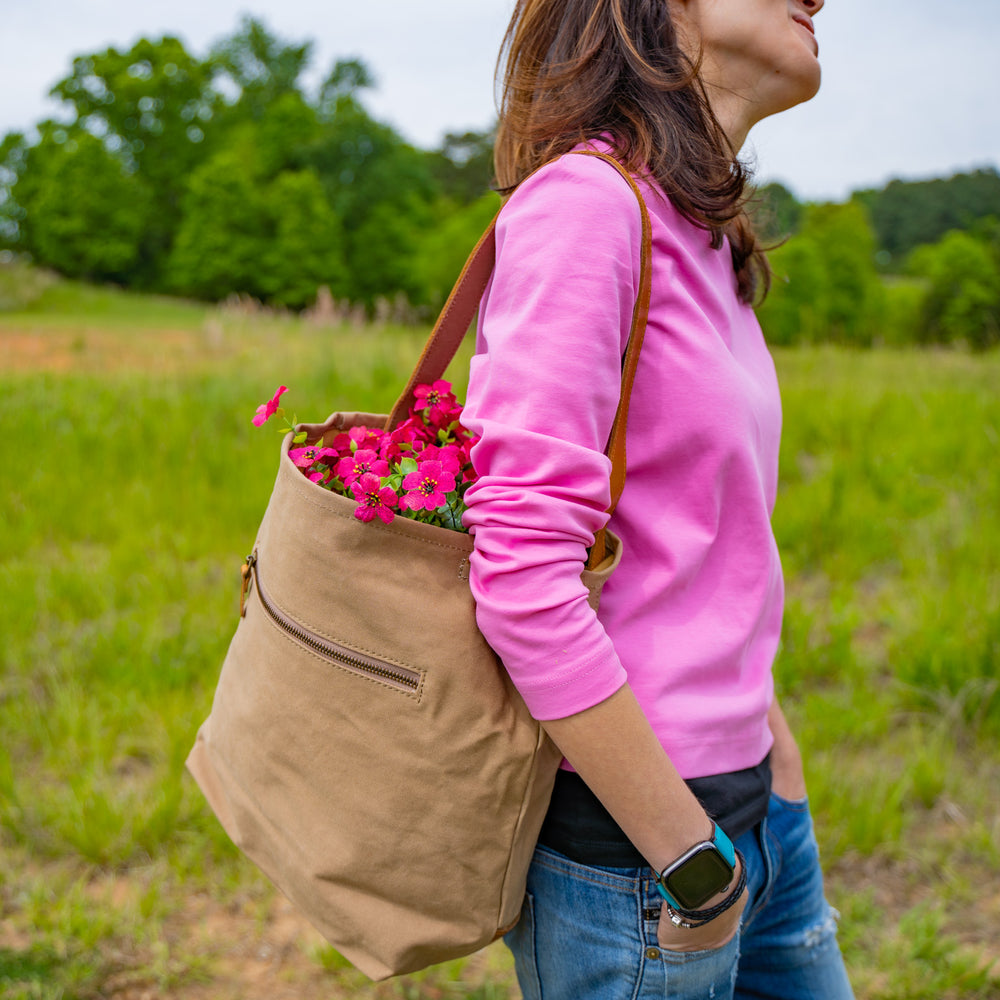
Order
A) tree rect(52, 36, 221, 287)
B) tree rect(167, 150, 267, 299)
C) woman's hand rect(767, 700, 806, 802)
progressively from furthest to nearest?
tree rect(52, 36, 221, 287) → tree rect(167, 150, 267, 299) → woman's hand rect(767, 700, 806, 802)

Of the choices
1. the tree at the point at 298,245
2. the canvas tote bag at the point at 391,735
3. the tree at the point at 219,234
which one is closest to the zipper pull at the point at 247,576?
the canvas tote bag at the point at 391,735

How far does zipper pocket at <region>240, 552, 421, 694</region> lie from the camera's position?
850 mm

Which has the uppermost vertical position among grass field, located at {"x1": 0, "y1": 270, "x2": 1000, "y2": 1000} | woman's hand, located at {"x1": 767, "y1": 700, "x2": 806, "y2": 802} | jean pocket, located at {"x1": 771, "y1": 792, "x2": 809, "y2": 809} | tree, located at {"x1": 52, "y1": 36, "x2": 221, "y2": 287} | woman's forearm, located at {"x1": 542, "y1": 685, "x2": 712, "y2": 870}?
tree, located at {"x1": 52, "y1": 36, "x2": 221, "y2": 287}

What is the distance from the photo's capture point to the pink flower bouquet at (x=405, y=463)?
0.84 metres

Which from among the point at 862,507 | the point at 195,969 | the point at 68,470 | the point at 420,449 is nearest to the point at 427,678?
the point at 420,449

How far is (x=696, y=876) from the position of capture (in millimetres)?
817

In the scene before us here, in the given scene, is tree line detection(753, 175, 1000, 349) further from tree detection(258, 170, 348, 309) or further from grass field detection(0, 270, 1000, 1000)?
tree detection(258, 170, 348, 309)

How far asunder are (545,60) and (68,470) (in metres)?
4.04

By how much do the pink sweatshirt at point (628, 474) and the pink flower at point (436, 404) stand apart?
0.10 metres

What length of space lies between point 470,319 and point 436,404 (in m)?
0.11

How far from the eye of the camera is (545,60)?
3.42 ft

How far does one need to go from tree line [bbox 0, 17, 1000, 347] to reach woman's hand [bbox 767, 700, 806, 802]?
31.1 meters

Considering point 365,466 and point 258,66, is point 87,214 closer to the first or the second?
point 258,66

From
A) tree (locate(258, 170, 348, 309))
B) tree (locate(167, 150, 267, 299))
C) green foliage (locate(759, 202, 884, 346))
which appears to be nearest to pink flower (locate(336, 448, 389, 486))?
green foliage (locate(759, 202, 884, 346))
